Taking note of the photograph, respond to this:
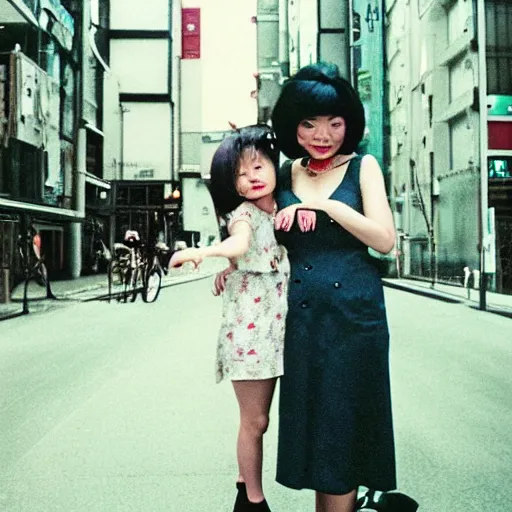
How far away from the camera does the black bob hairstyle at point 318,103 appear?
1.61 metres

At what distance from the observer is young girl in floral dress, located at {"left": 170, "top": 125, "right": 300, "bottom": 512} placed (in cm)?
168

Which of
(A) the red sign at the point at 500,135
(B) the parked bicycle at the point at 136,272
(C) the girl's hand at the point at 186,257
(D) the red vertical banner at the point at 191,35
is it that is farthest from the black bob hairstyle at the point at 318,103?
(A) the red sign at the point at 500,135

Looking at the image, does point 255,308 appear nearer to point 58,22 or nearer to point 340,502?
point 340,502

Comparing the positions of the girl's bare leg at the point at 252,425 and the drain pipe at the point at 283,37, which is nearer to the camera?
Result: the girl's bare leg at the point at 252,425

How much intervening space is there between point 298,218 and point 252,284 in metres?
0.24

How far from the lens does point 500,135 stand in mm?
13227

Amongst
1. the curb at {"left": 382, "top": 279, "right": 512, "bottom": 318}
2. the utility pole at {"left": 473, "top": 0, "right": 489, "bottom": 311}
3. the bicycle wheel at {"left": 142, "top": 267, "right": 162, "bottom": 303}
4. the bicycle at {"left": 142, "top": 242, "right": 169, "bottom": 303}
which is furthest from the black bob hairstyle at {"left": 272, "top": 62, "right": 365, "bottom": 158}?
the utility pole at {"left": 473, "top": 0, "right": 489, "bottom": 311}

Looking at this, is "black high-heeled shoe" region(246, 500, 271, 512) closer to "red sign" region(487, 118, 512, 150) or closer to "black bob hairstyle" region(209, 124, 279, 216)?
"black bob hairstyle" region(209, 124, 279, 216)

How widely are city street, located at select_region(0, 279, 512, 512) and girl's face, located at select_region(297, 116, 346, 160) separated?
48.4 inches

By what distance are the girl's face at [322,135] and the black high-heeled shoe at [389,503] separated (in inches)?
40.4

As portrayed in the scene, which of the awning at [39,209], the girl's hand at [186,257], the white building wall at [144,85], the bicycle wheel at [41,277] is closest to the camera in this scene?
the girl's hand at [186,257]

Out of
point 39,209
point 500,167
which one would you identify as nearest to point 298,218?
point 39,209

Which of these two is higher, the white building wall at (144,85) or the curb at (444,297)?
the white building wall at (144,85)

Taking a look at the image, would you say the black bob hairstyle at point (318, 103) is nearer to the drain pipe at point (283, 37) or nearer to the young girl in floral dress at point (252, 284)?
the young girl in floral dress at point (252, 284)
